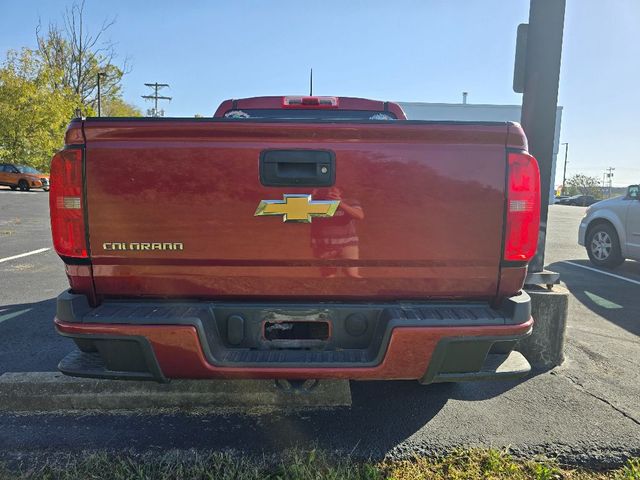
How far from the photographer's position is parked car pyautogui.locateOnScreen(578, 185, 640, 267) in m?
7.29

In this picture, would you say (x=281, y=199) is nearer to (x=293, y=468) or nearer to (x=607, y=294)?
(x=293, y=468)

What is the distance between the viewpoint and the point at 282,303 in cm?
227

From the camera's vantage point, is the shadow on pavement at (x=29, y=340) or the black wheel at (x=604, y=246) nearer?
the shadow on pavement at (x=29, y=340)

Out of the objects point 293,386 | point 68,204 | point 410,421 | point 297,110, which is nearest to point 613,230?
point 297,110

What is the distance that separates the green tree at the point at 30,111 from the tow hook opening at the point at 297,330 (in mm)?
37338

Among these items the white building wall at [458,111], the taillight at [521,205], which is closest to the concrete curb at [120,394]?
the taillight at [521,205]

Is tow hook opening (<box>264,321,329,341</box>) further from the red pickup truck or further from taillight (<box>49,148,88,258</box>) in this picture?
taillight (<box>49,148,88,258</box>)

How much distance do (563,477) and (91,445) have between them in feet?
8.45

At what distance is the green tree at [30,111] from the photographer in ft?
109

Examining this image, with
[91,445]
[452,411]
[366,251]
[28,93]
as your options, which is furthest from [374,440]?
[28,93]

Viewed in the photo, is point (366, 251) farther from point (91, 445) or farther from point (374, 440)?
point (91, 445)

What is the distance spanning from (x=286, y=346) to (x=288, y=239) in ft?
1.75

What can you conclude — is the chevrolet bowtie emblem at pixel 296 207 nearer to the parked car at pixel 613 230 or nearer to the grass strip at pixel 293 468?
the grass strip at pixel 293 468

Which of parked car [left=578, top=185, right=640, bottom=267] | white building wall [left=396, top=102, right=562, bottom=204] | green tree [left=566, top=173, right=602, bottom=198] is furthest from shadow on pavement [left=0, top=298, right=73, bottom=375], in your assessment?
green tree [left=566, top=173, right=602, bottom=198]
